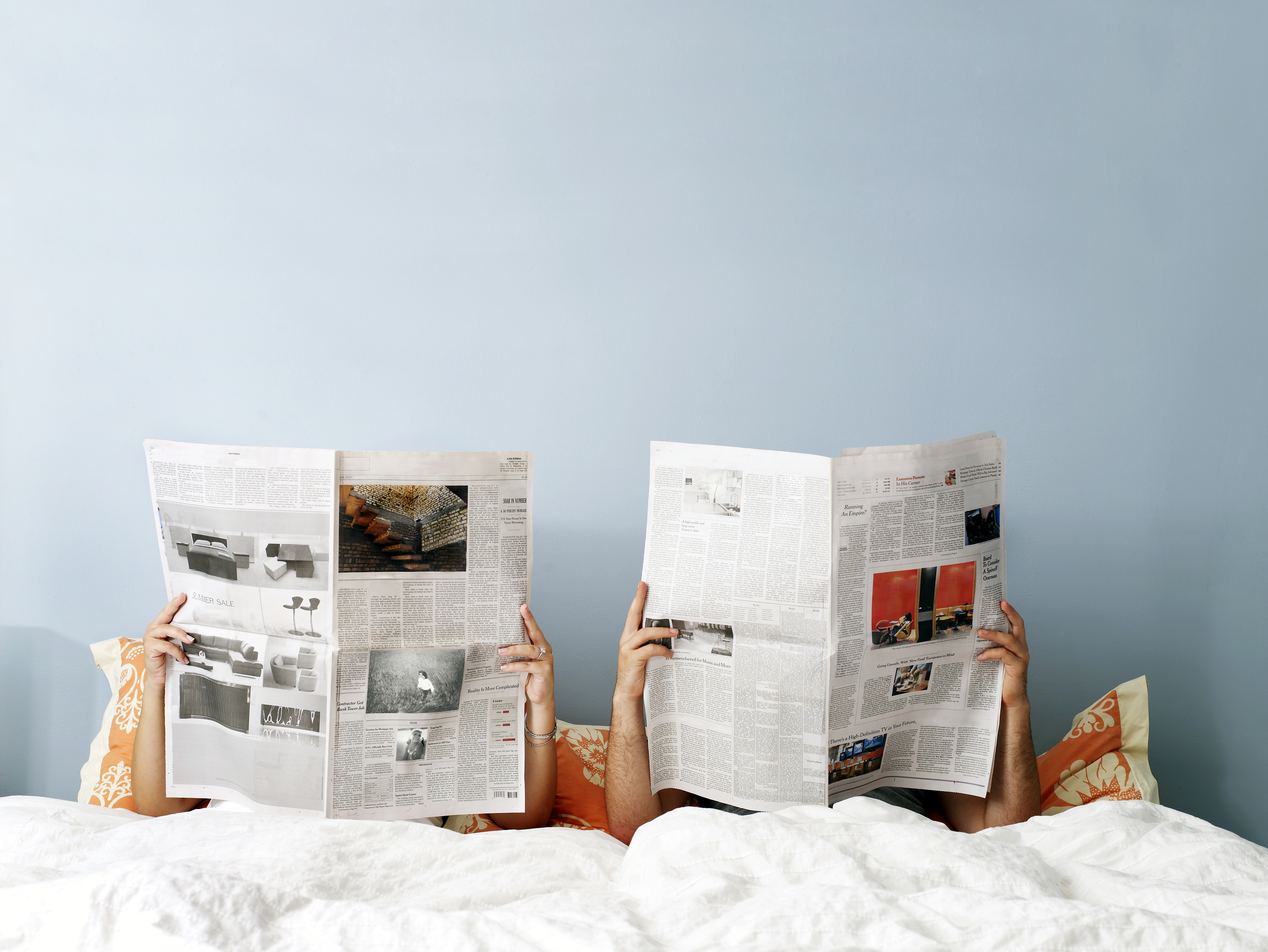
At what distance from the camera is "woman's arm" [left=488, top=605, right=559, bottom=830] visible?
1147 mm

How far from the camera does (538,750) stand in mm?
1195

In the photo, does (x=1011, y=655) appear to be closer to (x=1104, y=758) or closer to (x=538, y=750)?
(x=1104, y=758)

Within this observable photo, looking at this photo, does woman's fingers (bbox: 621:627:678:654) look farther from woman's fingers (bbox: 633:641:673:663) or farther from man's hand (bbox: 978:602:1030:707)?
man's hand (bbox: 978:602:1030:707)

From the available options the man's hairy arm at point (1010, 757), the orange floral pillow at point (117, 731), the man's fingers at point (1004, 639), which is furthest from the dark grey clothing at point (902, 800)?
the orange floral pillow at point (117, 731)

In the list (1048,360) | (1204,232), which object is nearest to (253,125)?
(1048,360)

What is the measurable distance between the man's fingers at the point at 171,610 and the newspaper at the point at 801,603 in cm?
66

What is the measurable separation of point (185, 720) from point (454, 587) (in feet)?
1.44

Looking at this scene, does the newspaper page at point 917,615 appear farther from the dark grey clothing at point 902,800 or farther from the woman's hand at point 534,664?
the woman's hand at point 534,664

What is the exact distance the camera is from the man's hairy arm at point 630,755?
3.74ft

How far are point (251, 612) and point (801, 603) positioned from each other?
0.77 meters

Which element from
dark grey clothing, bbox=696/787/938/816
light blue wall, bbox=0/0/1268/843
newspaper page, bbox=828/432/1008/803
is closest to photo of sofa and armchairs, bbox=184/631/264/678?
light blue wall, bbox=0/0/1268/843

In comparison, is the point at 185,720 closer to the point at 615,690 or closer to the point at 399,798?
the point at 399,798

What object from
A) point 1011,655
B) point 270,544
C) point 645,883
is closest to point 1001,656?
point 1011,655

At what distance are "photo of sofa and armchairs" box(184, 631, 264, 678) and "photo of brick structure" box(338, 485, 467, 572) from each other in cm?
18
